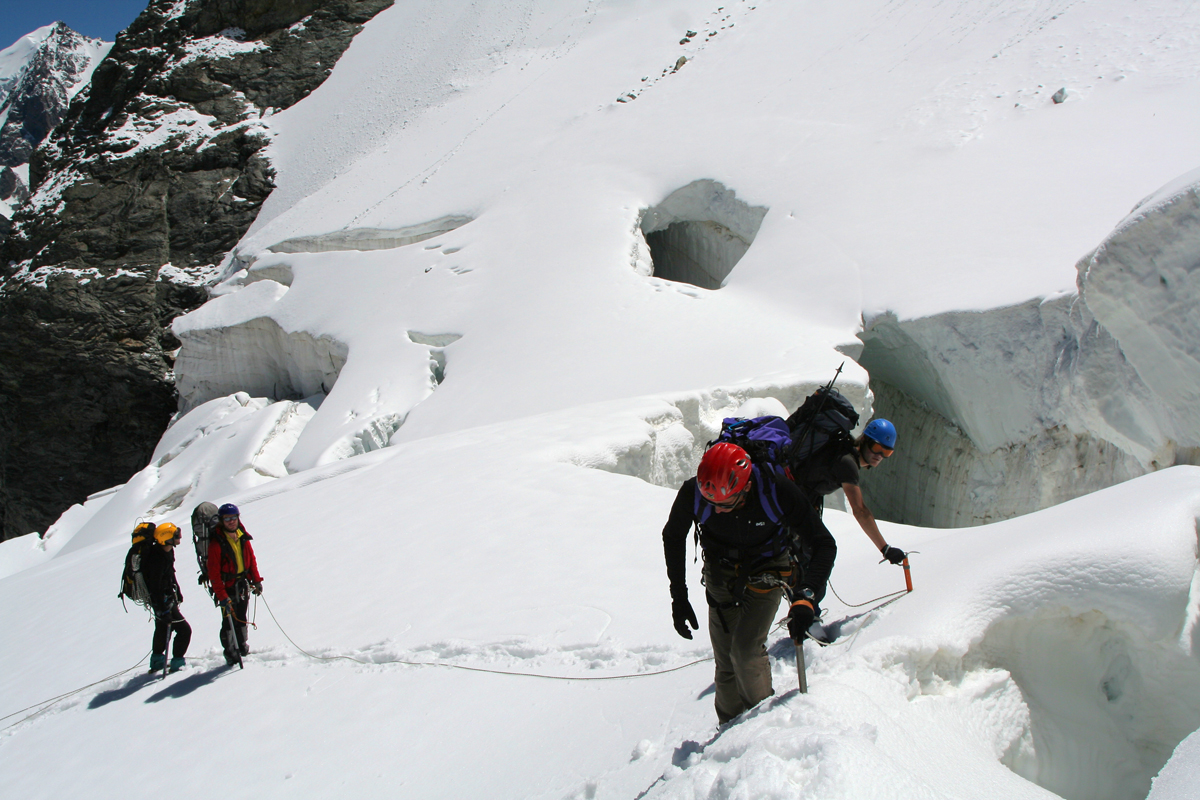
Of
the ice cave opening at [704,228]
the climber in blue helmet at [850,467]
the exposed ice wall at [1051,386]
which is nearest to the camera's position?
the climber in blue helmet at [850,467]

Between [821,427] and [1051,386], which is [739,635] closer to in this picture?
[821,427]

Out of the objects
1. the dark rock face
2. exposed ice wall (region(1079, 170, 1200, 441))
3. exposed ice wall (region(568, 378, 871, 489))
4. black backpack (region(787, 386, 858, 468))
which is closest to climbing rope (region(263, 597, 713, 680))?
black backpack (region(787, 386, 858, 468))

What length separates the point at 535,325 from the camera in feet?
41.5

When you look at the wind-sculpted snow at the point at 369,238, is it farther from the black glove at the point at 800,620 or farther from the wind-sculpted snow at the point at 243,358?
the black glove at the point at 800,620

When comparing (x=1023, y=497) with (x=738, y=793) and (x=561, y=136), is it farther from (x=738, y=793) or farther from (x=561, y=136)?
(x=561, y=136)

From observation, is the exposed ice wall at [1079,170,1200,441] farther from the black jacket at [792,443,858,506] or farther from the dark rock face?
the dark rock face

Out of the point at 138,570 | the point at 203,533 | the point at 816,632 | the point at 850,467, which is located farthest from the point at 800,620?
the point at 138,570

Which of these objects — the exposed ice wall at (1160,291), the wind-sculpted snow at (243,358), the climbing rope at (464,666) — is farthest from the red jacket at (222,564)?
the wind-sculpted snow at (243,358)

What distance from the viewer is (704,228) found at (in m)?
16.3

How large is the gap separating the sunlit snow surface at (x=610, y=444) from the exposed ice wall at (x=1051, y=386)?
2.60 feet

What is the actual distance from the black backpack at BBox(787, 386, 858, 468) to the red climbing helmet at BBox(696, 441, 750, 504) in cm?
108

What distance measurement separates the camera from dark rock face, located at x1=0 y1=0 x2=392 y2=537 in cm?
2156

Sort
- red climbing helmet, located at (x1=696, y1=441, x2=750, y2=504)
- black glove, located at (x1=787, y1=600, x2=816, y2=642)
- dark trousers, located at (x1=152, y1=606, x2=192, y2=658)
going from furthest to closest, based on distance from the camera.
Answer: dark trousers, located at (x1=152, y1=606, x2=192, y2=658)
red climbing helmet, located at (x1=696, y1=441, x2=750, y2=504)
black glove, located at (x1=787, y1=600, x2=816, y2=642)

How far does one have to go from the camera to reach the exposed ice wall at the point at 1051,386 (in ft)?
14.4
